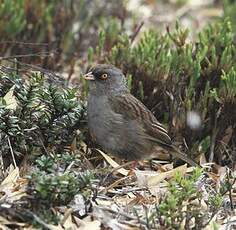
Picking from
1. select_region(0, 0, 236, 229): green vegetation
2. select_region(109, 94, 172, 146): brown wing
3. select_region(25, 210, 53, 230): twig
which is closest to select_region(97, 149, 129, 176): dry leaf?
select_region(0, 0, 236, 229): green vegetation

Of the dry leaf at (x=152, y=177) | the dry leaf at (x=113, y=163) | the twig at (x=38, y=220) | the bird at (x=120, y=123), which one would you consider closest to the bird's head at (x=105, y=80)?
the bird at (x=120, y=123)

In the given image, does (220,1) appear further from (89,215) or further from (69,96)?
(89,215)

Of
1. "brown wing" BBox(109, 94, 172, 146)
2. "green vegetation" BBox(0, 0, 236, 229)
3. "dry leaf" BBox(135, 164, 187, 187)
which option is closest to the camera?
"green vegetation" BBox(0, 0, 236, 229)

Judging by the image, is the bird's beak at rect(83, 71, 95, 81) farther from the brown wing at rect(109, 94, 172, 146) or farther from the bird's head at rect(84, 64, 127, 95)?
the brown wing at rect(109, 94, 172, 146)

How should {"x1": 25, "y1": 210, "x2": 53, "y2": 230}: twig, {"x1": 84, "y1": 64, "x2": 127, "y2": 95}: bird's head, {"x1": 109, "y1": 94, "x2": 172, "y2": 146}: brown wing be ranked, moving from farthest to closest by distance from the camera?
1. {"x1": 84, "y1": 64, "x2": 127, "y2": 95}: bird's head
2. {"x1": 109, "y1": 94, "x2": 172, "y2": 146}: brown wing
3. {"x1": 25, "y1": 210, "x2": 53, "y2": 230}: twig

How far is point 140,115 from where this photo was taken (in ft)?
19.6

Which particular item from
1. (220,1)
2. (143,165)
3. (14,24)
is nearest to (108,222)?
(143,165)

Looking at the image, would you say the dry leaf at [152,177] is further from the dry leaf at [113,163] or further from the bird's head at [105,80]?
the bird's head at [105,80]

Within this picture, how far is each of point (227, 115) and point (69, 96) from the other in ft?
5.08

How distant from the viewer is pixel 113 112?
589 cm

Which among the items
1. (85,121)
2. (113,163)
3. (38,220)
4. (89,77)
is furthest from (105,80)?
(38,220)

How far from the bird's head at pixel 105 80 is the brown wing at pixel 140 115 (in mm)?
88

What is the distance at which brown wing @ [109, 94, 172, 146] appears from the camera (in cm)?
592

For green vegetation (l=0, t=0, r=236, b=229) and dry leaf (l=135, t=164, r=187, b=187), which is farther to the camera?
dry leaf (l=135, t=164, r=187, b=187)
